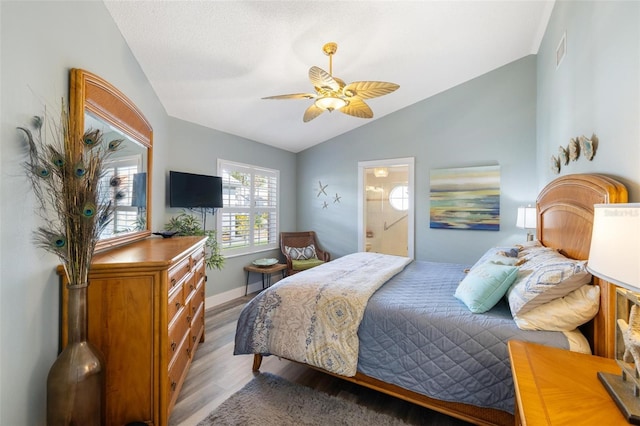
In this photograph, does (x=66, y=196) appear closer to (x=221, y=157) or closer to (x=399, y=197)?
(x=221, y=157)

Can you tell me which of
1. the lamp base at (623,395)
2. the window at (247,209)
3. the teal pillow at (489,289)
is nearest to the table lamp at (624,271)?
the lamp base at (623,395)

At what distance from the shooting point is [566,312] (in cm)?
141

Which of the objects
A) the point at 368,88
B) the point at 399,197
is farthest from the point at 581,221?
the point at 399,197

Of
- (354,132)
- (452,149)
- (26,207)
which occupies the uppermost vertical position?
(354,132)

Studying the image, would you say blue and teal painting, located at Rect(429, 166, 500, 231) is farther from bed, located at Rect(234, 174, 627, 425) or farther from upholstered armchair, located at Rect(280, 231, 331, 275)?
upholstered armchair, located at Rect(280, 231, 331, 275)

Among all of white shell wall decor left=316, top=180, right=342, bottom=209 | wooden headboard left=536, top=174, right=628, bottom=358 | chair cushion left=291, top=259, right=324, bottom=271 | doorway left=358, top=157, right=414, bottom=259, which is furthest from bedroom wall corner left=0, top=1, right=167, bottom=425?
doorway left=358, top=157, right=414, bottom=259

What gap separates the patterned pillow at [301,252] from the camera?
4664mm

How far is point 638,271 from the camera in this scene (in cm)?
75

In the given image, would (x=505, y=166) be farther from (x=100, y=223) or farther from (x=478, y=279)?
(x=100, y=223)

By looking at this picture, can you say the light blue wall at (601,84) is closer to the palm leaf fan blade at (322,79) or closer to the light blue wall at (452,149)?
the light blue wall at (452,149)

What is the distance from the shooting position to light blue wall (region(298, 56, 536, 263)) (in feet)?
11.6

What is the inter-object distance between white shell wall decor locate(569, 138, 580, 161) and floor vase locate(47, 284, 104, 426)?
3.15m

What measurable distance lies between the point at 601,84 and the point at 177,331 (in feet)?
9.99

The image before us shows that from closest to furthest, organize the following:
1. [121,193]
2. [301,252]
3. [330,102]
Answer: [121,193]
[330,102]
[301,252]
